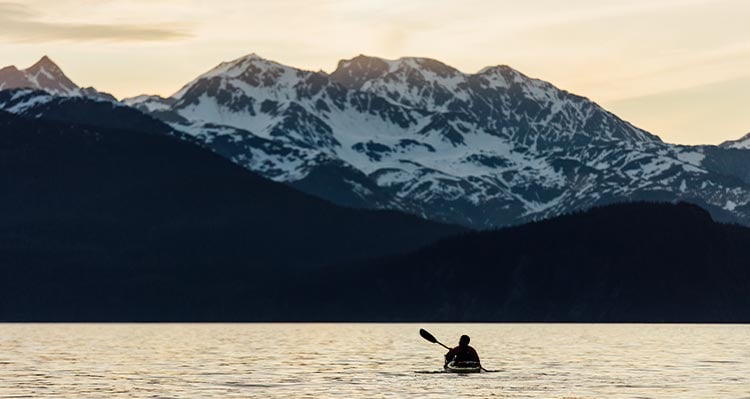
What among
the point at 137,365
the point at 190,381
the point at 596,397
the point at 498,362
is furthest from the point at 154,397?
the point at 498,362

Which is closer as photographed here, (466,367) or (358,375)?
(466,367)

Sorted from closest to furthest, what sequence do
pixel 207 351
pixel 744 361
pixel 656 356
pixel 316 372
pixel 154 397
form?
pixel 154 397, pixel 316 372, pixel 744 361, pixel 656 356, pixel 207 351

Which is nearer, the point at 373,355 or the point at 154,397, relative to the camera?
the point at 154,397

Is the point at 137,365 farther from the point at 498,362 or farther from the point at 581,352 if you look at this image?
the point at 581,352

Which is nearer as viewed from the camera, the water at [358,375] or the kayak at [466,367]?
the water at [358,375]

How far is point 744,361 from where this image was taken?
166m

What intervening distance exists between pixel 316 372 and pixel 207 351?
56.4m

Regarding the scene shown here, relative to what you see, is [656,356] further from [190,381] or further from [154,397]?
[154,397]

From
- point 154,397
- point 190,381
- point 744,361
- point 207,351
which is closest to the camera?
point 154,397

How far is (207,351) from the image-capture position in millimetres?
195375

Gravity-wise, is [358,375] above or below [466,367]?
below

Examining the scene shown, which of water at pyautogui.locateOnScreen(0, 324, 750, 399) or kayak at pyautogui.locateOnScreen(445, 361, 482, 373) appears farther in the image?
kayak at pyautogui.locateOnScreen(445, 361, 482, 373)

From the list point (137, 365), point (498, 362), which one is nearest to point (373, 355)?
point (498, 362)

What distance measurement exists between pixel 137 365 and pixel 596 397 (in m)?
58.7
